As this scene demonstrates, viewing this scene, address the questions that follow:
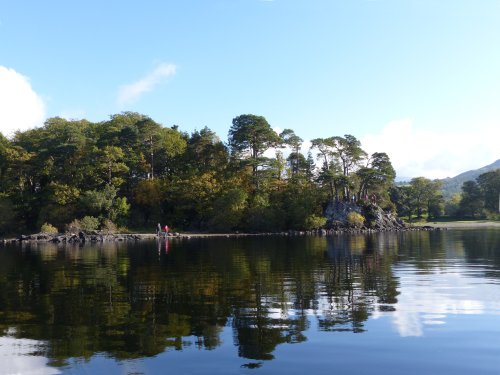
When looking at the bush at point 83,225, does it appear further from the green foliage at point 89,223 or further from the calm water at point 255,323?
the calm water at point 255,323

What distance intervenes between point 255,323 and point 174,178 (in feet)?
243

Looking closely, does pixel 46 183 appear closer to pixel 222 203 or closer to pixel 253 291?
pixel 222 203

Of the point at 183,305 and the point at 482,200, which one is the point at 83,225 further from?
the point at 482,200

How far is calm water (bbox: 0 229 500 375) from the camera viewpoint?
9.27 m

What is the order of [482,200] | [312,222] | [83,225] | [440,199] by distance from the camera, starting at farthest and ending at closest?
[440,199] → [482,200] → [312,222] → [83,225]

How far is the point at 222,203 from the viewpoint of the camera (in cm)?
7875

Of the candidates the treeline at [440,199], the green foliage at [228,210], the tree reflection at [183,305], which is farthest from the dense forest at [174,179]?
the tree reflection at [183,305]

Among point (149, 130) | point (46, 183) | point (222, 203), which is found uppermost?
point (149, 130)

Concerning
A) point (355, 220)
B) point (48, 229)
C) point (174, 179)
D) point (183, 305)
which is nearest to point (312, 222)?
point (355, 220)

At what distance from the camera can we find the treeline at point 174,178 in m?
78.3

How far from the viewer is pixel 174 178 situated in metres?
84.8

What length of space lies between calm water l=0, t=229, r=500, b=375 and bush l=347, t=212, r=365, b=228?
198 feet

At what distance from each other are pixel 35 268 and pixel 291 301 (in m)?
19.6

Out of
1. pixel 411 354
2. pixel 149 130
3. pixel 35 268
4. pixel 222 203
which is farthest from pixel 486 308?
pixel 149 130
